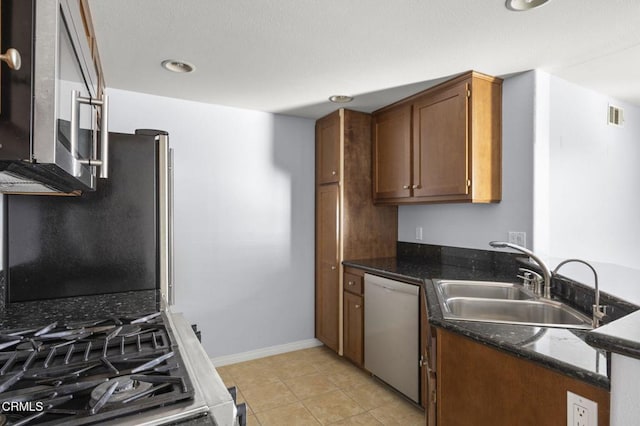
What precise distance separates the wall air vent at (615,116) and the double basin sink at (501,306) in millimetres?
2013

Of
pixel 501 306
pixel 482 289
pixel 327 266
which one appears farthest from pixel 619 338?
pixel 327 266

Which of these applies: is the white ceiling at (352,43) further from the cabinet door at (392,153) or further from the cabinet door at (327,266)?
the cabinet door at (327,266)

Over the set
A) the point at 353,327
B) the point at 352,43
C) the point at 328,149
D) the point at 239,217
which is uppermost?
the point at 352,43

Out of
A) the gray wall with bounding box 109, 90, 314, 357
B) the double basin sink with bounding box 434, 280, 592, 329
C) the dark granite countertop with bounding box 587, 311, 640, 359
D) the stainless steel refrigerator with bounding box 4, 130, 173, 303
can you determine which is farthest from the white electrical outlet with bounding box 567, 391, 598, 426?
the gray wall with bounding box 109, 90, 314, 357

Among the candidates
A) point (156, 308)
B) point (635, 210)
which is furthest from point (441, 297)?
point (635, 210)

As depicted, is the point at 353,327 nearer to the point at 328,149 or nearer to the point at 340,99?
the point at 328,149

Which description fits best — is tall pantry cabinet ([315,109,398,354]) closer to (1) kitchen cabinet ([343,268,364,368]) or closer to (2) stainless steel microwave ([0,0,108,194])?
(1) kitchen cabinet ([343,268,364,368])

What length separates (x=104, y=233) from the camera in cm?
195

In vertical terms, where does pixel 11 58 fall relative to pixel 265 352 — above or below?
above

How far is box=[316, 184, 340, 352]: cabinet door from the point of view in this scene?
325cm

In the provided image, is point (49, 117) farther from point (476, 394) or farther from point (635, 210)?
point (635, 210)

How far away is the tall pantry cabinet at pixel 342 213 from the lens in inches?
126

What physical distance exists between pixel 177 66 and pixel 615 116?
353 centimetres

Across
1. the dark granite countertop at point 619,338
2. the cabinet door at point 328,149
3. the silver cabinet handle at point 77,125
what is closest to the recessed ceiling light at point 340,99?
the cabinet door at point 328,149
